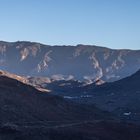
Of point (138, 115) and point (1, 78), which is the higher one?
point (1, 78)

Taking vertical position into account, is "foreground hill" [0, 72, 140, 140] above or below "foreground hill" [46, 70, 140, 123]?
above

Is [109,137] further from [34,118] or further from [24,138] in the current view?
[34,118]

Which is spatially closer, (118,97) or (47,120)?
(47,120)

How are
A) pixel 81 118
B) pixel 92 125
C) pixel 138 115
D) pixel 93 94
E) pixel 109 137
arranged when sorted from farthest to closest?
pixel 93 94
pixel 138 115
pixel 81 118
pixel 92 125
pixel 109 137

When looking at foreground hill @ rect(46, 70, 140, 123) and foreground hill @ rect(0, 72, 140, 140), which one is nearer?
foreground hill @ rect(0, 72, 140, 140)

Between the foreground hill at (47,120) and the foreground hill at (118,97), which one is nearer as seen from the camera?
the foreground hill at (47,120)

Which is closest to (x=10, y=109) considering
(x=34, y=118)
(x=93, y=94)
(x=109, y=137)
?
(x=34, y=118)

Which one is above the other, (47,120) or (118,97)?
(47,120)

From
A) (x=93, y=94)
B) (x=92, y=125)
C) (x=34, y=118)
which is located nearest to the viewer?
(x=92, y=125)

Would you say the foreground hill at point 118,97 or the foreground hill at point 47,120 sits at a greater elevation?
the foreground hill at point 47,120

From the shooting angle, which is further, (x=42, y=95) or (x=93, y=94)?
(x=93, y=94)

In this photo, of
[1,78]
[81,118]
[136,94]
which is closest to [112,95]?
[136,94]
